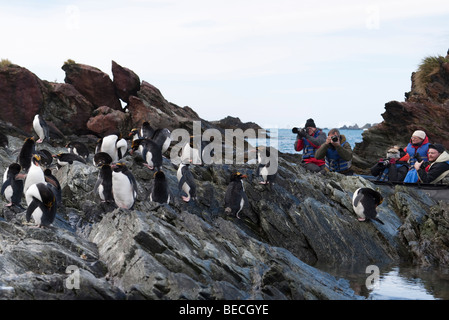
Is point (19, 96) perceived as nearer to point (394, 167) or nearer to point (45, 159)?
point (45, 159)

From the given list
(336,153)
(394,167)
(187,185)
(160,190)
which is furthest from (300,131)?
(160,190)

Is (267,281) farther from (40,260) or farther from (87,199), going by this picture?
(87,199)

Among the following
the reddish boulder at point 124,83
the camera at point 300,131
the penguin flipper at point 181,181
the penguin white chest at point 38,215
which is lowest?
the penguin white chest at point 38,215

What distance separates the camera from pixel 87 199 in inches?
497

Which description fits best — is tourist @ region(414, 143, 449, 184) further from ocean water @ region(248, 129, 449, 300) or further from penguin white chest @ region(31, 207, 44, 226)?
penguin white chest @ region(31, 207, 44, 226)

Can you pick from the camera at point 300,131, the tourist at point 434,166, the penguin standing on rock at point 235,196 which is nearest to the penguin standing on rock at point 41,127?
the penguin standing on rock at point 235,196

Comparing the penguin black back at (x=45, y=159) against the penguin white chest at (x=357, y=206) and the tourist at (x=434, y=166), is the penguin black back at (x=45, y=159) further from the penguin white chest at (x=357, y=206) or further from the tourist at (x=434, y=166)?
the tourist at (x=434, y=166)

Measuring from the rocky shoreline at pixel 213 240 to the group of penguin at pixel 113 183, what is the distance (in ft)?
0.94

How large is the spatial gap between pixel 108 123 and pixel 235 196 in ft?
60.6

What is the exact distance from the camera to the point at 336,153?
16562 millimetres

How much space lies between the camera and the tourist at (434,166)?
51.6ft

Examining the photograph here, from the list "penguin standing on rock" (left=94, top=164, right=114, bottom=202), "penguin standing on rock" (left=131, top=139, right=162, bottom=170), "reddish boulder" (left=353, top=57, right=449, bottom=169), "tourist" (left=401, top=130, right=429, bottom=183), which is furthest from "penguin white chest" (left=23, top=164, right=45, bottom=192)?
"reddish boulder" (left=353, top=57, right=449, bottom=169)
